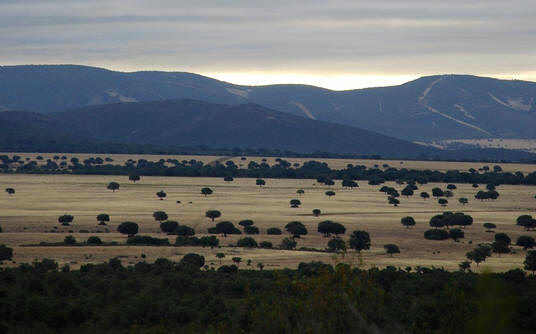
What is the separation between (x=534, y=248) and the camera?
7181 centimetres

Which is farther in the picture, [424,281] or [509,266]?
[509,266]

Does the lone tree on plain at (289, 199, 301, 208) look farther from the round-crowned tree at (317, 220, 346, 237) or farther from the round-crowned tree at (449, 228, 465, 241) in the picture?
the round-crowned tree at (449, 228, 465, 241)

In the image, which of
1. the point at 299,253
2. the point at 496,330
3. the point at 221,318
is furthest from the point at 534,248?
the point at 496,330

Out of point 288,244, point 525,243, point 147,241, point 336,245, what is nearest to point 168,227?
point 147,241

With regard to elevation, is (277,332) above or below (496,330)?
below

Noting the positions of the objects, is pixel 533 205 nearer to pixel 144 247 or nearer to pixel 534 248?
pixel 534 248

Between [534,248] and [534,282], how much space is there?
80.7 feet

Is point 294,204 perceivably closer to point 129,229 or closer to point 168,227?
point 168,227

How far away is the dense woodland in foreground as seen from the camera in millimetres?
23656

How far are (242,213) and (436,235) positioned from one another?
2944cm

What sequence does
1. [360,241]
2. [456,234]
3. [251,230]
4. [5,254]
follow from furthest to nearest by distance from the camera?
[251,230]
[456,234]
[360,241]
[5,254]

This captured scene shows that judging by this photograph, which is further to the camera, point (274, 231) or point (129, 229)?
point (274, 231)

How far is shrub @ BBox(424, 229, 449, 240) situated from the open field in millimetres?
800

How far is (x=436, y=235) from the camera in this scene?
77.6 m
